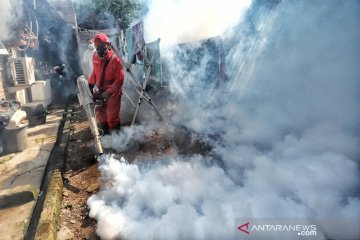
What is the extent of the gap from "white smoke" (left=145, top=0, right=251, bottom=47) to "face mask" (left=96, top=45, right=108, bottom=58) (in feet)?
14.4

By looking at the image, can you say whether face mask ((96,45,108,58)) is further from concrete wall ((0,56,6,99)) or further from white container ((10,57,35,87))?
white container ((10,57,35,87))

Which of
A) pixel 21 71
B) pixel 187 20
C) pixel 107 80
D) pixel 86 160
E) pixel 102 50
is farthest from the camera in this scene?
pixel 187 20

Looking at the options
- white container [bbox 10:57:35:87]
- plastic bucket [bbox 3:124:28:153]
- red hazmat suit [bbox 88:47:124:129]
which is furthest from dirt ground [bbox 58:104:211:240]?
white container [bbox 10:57:35:87]

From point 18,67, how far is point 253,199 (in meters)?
9.55

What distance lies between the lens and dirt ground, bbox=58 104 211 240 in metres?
3.86

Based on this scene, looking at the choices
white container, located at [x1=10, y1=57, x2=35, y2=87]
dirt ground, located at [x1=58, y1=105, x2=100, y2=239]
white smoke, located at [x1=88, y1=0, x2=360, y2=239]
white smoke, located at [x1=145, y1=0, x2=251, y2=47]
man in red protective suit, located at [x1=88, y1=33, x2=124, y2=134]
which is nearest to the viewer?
white smoke, located at [x1=88, y1=0, x2=360, y2=239]

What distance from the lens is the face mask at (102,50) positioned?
19.6 feet

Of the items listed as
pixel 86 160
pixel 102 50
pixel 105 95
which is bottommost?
pixel 86 160

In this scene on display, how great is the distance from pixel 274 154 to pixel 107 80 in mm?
4105

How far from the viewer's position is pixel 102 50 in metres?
6.02

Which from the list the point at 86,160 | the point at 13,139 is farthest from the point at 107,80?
the point at 13,139


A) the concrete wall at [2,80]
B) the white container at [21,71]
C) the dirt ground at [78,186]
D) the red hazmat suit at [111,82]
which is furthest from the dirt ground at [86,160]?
the white container at [21,71]

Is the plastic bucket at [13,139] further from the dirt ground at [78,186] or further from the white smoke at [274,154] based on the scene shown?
the white smoke at [274,154]

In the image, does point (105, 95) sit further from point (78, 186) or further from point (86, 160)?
point (78, 186)
